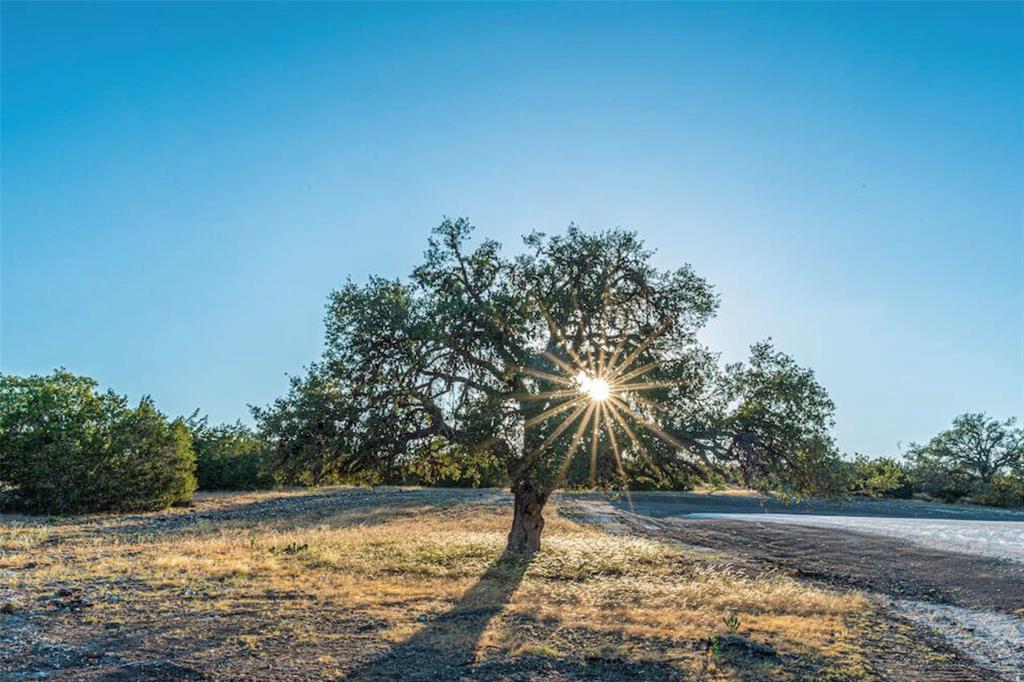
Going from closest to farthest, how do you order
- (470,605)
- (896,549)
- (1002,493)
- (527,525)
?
(470,605), (527,525), (896,549), (1002,493)

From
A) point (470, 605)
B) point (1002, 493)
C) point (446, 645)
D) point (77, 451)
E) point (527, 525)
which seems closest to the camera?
point (446, 645)

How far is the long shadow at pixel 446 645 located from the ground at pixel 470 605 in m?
0.06

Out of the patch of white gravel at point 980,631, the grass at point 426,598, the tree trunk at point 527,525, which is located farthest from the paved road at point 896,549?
the tree trunk at point 527,525

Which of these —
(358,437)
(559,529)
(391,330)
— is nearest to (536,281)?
(391,330)

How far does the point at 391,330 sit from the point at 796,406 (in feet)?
39.9

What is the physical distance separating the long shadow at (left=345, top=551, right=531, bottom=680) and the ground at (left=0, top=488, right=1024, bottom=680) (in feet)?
0.20

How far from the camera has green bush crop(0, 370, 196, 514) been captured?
41062 millimetres

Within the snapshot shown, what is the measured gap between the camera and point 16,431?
1649 inches

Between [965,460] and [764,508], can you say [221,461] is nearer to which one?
[764,508]

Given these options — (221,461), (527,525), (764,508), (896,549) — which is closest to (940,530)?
(896,549)

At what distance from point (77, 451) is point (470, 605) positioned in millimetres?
36609

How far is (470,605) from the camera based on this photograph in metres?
15.8

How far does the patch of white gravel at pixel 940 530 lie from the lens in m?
30.1

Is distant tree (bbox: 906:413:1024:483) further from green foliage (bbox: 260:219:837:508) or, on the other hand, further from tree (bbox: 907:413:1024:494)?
green foliage (bbox: 260:219:837:508)
